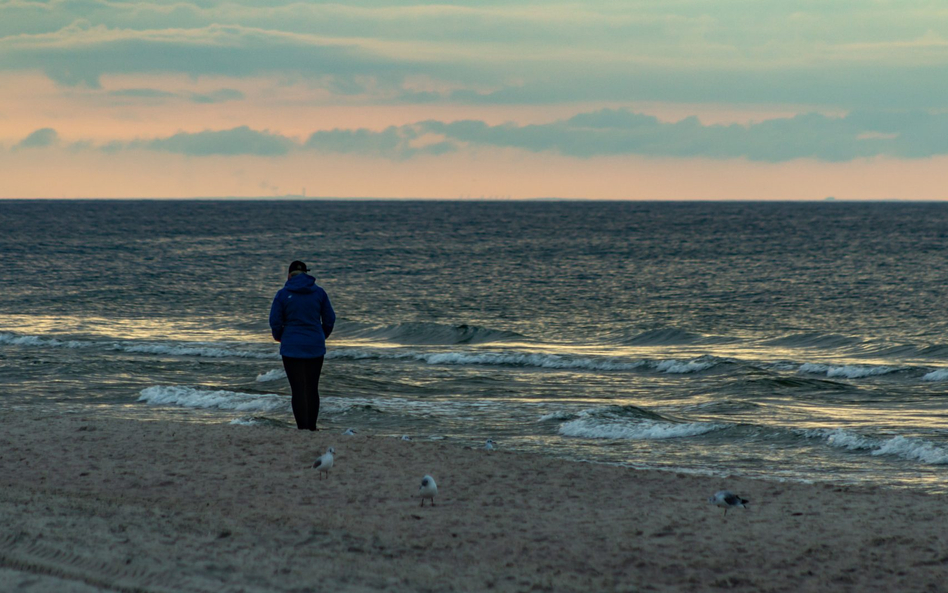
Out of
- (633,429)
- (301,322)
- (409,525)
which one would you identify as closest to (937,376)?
(633,429)

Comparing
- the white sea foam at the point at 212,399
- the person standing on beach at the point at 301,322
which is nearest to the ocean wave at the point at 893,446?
the person standing on beach at the point at 301,322

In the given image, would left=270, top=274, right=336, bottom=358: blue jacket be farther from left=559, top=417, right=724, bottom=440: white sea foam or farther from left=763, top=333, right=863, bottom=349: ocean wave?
left=763, top=333, right=863, bottom=349: ocean wave

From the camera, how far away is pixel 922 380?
19109mm

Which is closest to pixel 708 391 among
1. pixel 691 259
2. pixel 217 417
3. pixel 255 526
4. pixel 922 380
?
pixel 922 380

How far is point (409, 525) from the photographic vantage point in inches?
291

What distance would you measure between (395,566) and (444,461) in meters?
3.67

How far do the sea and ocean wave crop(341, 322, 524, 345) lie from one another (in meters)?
0.13

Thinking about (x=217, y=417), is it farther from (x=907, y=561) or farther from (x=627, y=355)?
(x=627, y=355)

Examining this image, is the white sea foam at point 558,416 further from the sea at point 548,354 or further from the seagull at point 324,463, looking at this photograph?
the seagull at point 324,463

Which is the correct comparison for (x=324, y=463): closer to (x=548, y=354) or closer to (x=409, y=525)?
(x=409, y=525)

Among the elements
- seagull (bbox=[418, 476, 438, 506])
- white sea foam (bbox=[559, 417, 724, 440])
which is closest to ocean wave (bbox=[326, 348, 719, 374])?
white sea foam (bbox=[559, 417, 724, 440])

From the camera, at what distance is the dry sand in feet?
19.5

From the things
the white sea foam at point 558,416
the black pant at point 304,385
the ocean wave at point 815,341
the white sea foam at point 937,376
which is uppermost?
the black pant at point 304,385

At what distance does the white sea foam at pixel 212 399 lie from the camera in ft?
49.8
